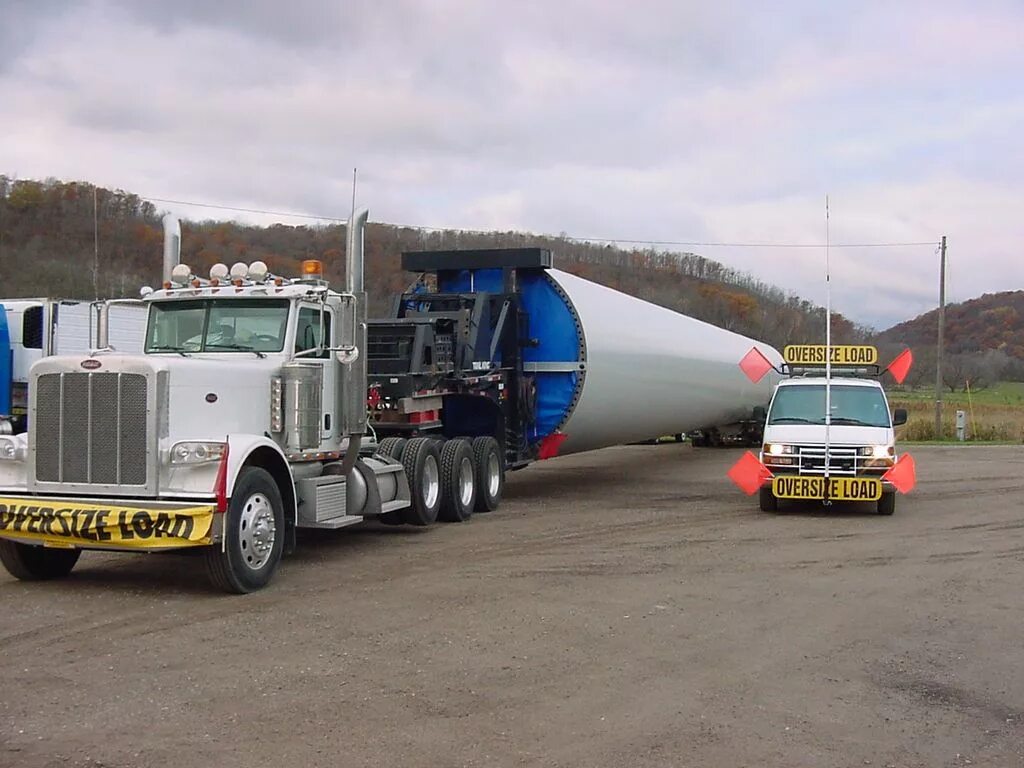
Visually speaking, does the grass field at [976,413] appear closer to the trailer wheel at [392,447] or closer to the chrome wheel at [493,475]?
the chrome wheel at [493,475]

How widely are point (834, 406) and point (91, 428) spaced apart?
10.5 meters

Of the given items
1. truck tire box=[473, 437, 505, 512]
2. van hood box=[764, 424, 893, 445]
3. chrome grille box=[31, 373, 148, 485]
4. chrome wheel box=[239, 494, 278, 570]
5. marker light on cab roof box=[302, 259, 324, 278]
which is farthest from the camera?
truck tire box=[473, 437, 505, 512]

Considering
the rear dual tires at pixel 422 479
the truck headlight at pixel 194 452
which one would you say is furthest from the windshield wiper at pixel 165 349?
the rear dual tires at pixel 422 479

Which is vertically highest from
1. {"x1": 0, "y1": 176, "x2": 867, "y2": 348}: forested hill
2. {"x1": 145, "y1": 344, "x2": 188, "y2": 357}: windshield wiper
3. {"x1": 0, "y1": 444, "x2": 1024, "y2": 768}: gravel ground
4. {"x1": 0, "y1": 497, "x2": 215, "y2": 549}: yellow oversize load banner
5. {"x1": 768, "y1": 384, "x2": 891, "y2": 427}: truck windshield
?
{"x1": 0, "y1": 176, "x2": 867, "y2": 348}: forested hill

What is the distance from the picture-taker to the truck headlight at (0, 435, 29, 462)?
9055 mm

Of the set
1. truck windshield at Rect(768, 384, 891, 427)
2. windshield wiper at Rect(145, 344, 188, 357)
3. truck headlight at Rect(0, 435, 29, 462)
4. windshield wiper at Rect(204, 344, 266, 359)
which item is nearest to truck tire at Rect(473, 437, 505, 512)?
truck windshield at Rect(768, 384, 891, 427)

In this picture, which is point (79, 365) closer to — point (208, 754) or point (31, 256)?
point (208, 754)

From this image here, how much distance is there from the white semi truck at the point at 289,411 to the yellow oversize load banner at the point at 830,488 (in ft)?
10.5

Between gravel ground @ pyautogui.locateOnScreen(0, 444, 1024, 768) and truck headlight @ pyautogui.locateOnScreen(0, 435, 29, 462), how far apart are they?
1157 mm

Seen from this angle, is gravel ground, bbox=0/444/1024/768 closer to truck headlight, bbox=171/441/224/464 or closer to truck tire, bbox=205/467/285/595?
truck tire, bbox=205/467/285/595

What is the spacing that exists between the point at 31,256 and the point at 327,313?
2897 cm

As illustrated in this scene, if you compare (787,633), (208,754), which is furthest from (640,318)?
(208,754)

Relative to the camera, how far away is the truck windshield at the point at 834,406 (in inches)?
599

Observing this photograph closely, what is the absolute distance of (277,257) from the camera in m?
18.2
